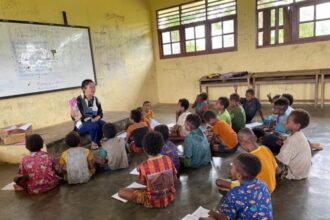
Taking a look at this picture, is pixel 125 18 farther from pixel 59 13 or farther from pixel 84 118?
pixel 84 118

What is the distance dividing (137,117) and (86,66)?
2.49 meters

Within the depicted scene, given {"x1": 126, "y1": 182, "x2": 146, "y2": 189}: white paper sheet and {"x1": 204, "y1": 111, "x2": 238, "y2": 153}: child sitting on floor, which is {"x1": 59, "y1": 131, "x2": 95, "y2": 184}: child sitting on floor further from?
{"x1": 204, "y1": 111, "x2": 238, "y2": 153}: child sitting on floor

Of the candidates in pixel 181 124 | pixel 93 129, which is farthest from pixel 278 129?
pixel 93 129

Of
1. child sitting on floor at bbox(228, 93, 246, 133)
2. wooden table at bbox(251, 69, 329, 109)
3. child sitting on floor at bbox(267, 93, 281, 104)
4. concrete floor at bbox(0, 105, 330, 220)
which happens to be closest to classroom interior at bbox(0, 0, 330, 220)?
concrete floor at bbox(0, 105, 330, 220)

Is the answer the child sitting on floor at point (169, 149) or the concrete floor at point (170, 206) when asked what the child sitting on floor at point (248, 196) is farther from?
the child sitting on floor at point (169, 149)

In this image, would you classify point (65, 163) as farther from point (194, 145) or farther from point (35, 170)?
point (194, 145)

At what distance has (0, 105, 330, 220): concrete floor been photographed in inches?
73.9

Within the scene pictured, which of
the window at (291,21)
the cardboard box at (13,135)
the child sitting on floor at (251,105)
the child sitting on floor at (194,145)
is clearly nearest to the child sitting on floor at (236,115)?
the child sitting on floor at (251,105)

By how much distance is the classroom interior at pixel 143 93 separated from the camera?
2032 millimetres

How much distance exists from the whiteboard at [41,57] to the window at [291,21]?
391 cm

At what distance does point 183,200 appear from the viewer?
6.73 ft

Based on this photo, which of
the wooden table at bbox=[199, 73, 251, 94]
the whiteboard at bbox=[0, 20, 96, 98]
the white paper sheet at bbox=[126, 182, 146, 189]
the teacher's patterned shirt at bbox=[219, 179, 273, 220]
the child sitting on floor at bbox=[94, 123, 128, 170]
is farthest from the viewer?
the wooden table at bbox=[199, 73, 251, 94]

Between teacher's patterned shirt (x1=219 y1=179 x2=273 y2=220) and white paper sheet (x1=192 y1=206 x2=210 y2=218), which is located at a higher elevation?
teacher's patterned shirt (x1=219 y1=179 x2=273 y2=220)

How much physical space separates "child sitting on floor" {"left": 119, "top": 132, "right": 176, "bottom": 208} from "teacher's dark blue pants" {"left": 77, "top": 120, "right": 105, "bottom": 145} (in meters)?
1.83
